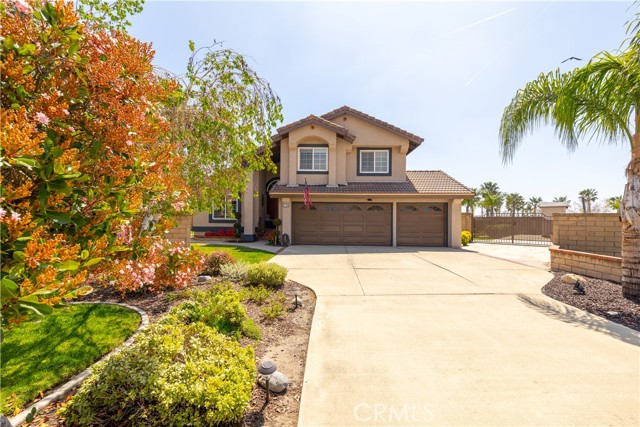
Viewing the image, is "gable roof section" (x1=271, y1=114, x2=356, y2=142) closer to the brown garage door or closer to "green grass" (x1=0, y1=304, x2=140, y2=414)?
the brown garage door

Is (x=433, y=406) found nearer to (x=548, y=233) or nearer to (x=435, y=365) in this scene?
(x=435, y=365)

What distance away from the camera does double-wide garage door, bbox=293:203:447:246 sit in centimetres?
1542

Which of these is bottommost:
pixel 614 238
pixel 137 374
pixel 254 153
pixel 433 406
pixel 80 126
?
pixel 433 406

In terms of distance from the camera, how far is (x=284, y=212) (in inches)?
608

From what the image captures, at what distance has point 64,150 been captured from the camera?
1.85 m

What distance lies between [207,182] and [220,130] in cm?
145

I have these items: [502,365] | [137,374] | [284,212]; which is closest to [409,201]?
[284,212]

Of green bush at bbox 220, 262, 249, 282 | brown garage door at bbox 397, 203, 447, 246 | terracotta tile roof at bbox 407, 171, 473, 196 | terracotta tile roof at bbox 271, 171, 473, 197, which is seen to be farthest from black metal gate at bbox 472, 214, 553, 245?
green bush at bbox 220, 262, 249, 282

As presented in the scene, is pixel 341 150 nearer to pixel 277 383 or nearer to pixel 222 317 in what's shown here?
pixel 222 317

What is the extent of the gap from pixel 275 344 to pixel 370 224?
40.4 feet

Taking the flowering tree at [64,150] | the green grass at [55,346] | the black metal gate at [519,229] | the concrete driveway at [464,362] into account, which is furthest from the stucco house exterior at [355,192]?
the flowering tree at [64,150]

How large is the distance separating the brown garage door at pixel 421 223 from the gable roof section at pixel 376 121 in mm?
3829

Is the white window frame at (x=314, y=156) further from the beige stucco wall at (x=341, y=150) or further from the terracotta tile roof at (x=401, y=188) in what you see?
the terracotta tile roof at (x=401, y=188)

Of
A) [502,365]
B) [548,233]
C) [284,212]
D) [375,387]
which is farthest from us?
[548,233]
